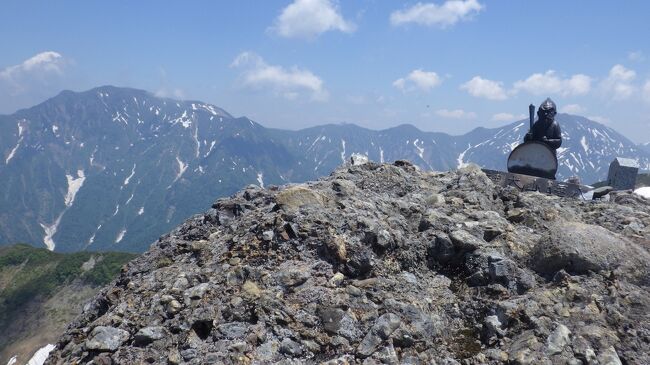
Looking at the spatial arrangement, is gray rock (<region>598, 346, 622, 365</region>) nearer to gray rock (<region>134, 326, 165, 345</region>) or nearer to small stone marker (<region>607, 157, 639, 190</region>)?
gray rock (<region>134, 326, 165, 345</region>)

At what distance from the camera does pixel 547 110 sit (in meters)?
21.0

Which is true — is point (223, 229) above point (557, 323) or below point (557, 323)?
above

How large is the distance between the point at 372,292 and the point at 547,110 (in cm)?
1612

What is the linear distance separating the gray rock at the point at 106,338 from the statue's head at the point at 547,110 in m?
19.2

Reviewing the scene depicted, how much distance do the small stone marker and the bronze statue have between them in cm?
554

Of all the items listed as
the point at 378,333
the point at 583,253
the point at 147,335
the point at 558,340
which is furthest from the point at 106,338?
the point at 583,253

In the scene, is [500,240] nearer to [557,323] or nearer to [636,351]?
[557,323]

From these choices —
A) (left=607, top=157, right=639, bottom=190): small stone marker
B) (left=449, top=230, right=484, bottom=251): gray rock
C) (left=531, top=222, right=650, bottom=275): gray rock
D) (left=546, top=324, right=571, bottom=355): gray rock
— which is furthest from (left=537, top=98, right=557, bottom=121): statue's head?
(left=546, top=324, right=571, bottom=355): gray rock

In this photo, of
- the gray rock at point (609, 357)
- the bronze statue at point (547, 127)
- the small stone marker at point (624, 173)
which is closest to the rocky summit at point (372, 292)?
the gray rock at point (609, 357)

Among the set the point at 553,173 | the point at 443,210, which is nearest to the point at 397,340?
the point at 443,210

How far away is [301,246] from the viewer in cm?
932

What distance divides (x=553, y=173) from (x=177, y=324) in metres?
17.7

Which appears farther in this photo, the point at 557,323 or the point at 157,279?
the point at 157,279

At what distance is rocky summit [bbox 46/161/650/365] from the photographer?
7457 millimetres
